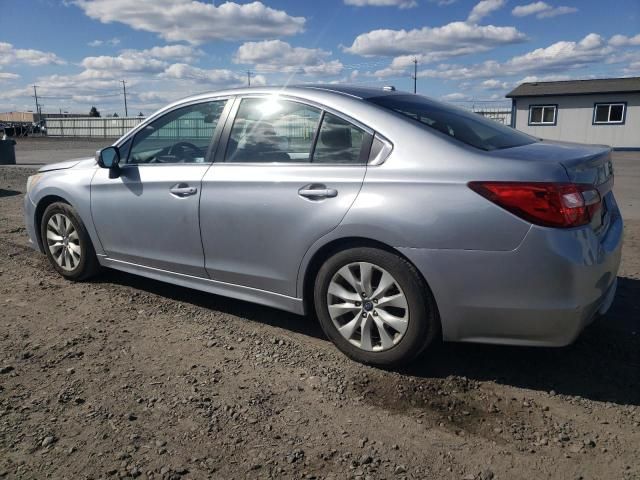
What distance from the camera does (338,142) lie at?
11.1 ft

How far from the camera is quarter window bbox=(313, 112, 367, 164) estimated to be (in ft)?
10.8

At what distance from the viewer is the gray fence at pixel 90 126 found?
50.7 m

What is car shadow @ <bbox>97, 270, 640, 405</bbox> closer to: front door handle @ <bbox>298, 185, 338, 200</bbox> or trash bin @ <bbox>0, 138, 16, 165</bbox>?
→ front door handle @ <bbox>298, 185, 338, 200</bbox>

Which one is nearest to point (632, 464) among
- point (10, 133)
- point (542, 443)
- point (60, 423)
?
point (542, 443)

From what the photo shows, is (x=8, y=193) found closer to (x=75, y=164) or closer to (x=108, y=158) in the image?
Result: (x=75, y=164)

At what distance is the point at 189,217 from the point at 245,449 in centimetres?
189

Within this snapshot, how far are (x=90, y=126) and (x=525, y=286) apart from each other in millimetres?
58156

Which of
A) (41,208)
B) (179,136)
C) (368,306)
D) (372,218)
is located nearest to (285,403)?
(368,306)

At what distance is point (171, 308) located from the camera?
438 cm

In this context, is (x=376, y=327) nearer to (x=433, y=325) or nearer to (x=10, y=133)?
(x=433, y=325)

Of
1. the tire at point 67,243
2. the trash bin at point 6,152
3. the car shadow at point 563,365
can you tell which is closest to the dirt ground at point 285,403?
the car shadow at point 563,365

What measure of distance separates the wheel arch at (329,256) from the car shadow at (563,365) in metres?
0.50

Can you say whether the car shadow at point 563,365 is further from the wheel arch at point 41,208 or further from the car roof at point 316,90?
the wheel arch at point 41,208

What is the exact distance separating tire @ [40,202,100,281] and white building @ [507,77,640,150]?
2866cm
